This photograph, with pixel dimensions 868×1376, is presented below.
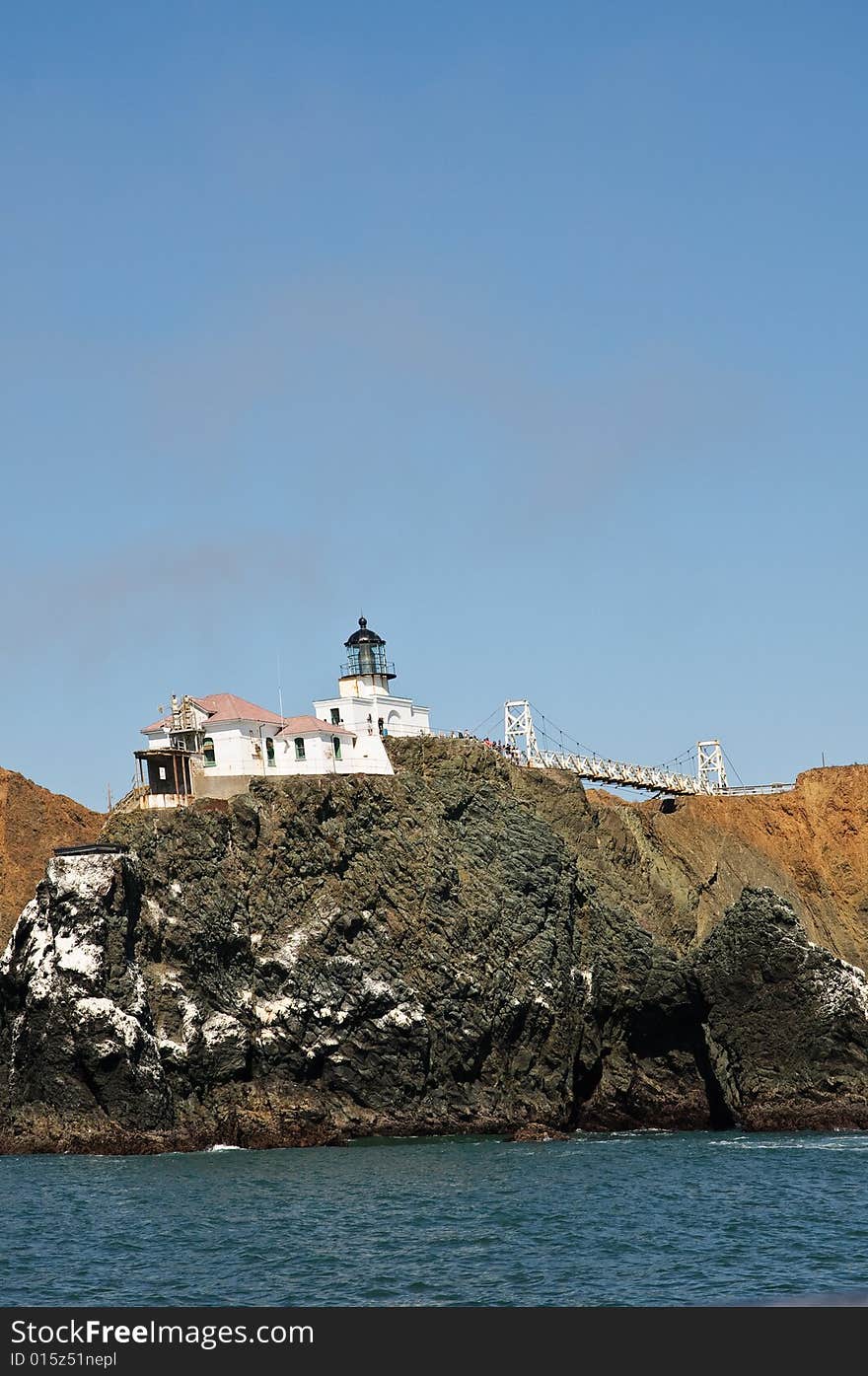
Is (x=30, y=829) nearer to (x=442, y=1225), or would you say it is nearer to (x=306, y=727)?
(x=306, y=727)

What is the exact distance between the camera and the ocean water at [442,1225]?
34.6 m

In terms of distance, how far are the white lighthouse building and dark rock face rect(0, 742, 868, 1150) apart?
2.96 metres

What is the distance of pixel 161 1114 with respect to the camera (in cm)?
6194

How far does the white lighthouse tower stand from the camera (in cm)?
7844

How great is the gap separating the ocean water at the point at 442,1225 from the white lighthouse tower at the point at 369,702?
21760mm

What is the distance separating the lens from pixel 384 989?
6600 cm

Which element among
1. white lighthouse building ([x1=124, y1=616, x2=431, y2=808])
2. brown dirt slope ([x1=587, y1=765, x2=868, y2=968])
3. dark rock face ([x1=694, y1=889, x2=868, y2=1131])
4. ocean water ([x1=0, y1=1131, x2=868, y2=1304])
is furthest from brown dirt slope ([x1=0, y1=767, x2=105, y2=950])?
dark rock face ([x1=694, y1=889, x2=868, y2=1131])

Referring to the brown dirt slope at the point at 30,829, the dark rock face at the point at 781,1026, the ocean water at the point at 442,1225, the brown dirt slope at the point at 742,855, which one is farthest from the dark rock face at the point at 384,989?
the brown dirt slope at the point at 30,829

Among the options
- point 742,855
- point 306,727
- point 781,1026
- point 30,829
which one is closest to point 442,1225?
point 781,1026

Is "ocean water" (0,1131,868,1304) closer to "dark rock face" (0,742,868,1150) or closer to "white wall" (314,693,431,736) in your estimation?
"dark rock face" (0,742,868,1150)
